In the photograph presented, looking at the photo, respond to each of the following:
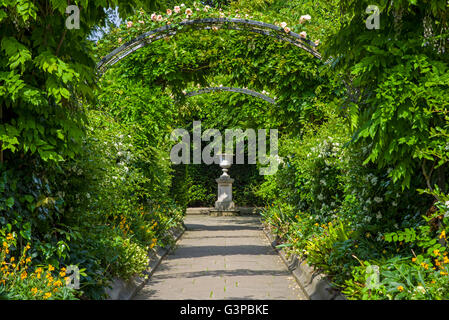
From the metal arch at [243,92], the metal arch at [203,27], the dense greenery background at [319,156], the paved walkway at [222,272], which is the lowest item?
the paved walkway at [222,272]

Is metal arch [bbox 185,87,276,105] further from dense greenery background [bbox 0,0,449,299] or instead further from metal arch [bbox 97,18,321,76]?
dense greenery background [bbox 0,0,449,299]

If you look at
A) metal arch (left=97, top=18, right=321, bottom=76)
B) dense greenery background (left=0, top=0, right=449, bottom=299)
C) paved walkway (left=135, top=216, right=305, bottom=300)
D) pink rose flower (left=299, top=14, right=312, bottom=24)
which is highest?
pink rose flower (left=299, top=14, right=312, bottom=24)

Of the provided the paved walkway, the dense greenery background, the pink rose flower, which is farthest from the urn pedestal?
the dense greenery background

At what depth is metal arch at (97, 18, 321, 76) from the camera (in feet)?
31.4

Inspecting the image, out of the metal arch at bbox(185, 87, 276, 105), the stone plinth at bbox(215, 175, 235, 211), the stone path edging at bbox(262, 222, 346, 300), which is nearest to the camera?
the stone path edging at bbox(262, 222, 346, 300)

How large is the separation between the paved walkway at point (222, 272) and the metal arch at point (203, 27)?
11.7ft

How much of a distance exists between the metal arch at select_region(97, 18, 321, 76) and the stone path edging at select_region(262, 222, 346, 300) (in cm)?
375

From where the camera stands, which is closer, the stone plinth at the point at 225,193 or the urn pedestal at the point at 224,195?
the urn pedestal at the point at 224,195

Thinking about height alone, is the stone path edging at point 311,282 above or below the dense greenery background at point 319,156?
below

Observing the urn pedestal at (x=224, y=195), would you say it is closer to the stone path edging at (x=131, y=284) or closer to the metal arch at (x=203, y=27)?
the stone path edging at (x=131, y=284)

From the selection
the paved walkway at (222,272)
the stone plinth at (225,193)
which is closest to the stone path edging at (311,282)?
the paved walkway at (222,272)

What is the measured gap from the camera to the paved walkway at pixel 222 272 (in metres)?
6.74

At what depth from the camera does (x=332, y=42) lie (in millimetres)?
5820
